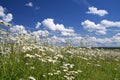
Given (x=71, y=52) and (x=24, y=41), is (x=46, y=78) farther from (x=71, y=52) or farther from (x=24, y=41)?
(x=71, y=52)

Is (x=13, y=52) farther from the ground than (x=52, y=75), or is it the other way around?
(x=13, y=52)

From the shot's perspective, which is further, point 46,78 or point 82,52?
point 82,52

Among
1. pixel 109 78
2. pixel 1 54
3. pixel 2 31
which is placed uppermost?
pixel 2 31

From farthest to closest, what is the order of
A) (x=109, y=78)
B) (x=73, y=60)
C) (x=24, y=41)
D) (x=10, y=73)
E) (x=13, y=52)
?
(x=73, y=60), (x=109, y=78), (x=24, y=41), (x=13, y=52), (x=10, y=73)

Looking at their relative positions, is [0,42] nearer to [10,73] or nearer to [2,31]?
[2,31]

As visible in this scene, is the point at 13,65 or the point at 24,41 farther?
the point at 24,41

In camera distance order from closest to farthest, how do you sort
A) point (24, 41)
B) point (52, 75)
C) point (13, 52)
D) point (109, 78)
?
point (52, 75)
point (13, 52)
point (24, 41)
point (109, 78)

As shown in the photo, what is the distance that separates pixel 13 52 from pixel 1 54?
1.34 metres

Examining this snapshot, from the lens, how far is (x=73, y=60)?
15.4m

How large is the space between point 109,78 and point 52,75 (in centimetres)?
368

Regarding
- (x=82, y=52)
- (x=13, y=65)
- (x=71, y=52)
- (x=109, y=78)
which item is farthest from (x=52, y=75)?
(x=82, y=52)

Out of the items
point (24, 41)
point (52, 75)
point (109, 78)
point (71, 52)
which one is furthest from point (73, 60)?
point (52, 75)

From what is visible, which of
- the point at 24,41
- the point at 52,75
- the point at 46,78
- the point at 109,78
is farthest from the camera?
the point at 109,78

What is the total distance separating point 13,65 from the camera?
32.3 ft
